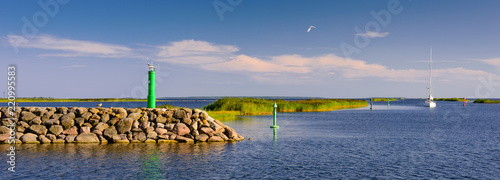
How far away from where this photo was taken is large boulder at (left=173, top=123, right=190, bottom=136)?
2262 cm

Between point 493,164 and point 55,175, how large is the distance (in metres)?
16.9

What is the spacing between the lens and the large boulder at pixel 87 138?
21.6 metres

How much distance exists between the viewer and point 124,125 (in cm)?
2234

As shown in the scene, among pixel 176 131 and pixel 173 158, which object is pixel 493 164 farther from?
pixel 176 131

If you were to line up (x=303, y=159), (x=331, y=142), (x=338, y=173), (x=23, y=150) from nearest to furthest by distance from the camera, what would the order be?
1. (x=338, y=173)
2. (x=303, y=159)
3. (x=23, y=150)
4. (x=331, y=142)

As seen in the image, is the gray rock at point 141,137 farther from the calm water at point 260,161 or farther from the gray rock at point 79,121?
the gray rock at point 79,121

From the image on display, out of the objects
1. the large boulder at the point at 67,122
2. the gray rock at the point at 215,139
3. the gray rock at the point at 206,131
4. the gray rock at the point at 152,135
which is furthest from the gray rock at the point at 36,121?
the gray rock at the point at 215,139

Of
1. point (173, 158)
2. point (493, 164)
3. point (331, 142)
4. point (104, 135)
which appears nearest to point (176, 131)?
point (104, 135)

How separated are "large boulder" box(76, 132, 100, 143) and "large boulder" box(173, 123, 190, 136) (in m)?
4.15

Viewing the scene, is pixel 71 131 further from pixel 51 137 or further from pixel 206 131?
pixel 206 131

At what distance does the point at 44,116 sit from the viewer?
880 inches

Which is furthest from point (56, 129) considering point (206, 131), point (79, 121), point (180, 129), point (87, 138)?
point (206, 131)

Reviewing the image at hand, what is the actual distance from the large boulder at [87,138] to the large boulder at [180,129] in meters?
4.15

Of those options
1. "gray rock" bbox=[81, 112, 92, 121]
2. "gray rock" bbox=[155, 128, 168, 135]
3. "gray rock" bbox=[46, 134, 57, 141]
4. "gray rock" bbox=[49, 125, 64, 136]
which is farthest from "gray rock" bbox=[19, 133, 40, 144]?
"gray rock" bbox=[155, 128, 168, 135]
